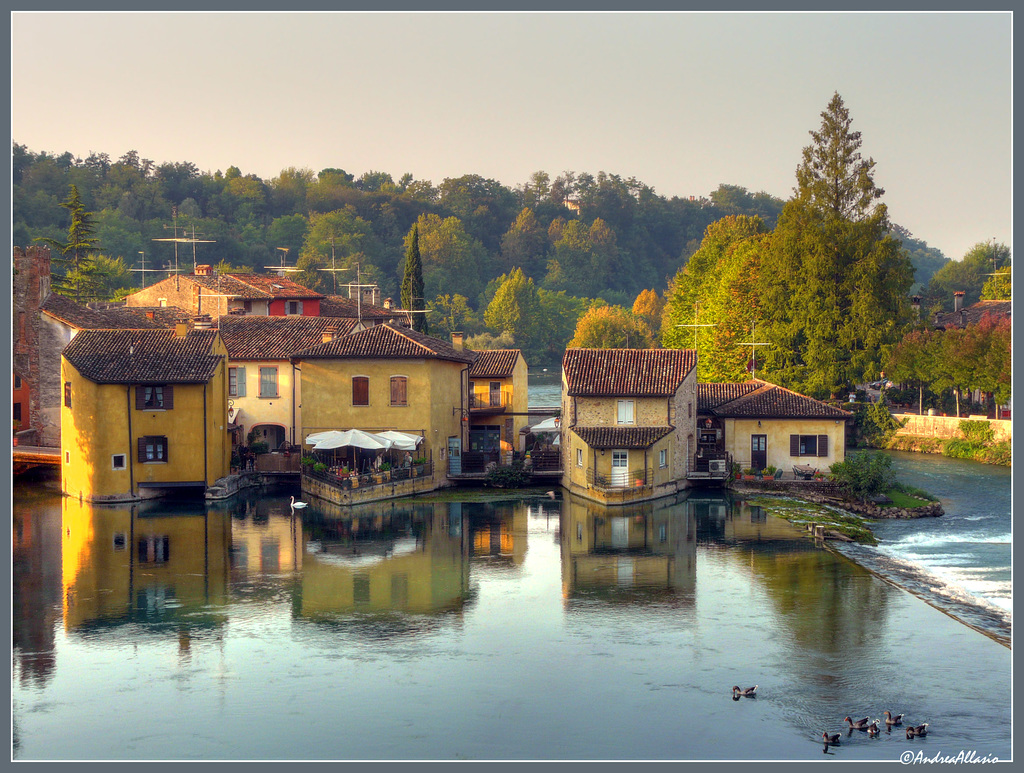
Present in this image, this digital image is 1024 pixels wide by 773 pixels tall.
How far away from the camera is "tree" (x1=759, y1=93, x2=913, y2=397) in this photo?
2505 inches

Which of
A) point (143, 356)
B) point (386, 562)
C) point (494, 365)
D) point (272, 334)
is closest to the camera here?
point (386, 562)

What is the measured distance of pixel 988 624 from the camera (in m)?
26.5

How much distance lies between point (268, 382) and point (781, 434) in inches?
834

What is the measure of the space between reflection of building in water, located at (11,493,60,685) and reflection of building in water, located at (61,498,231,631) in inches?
14.7

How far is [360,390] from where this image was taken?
45.4 meters

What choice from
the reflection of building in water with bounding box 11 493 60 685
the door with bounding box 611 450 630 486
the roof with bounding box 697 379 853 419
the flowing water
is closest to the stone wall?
the roof with bounding box 697 379 853 419

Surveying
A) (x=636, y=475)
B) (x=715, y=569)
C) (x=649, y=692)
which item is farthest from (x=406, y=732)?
(x=636, y=475)

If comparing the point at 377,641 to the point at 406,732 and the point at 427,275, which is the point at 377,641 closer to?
the point at 406,732

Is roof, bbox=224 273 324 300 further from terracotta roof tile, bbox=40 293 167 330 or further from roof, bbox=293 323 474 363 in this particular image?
roof, bbox=293 323 474 363

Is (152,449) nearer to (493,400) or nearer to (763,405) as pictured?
(493,400)

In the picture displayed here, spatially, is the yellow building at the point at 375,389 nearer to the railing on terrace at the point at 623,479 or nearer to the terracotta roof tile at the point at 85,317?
the railing on terrace at the point at 623,479

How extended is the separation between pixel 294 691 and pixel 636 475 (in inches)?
881

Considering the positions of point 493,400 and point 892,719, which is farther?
point 493,400

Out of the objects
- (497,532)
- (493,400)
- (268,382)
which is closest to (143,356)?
(268,382)
